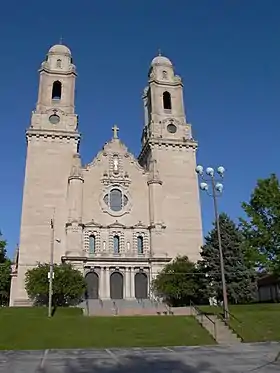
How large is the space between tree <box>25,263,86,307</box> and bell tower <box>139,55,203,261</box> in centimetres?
1033

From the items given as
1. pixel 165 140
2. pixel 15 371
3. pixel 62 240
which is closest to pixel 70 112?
pixel 165 140

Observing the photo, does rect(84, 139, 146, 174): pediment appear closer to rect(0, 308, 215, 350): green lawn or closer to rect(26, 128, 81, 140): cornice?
rect(26, 128, 81, 140): cornice

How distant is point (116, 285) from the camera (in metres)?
44.4

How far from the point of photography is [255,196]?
31.5m

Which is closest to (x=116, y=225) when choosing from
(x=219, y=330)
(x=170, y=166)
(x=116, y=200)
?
(x=116, y=200)

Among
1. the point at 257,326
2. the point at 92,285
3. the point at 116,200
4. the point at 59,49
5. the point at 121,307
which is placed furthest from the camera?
the point at 59,49

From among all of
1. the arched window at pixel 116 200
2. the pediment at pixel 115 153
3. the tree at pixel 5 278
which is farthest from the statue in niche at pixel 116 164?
the tree at pixel 5 278

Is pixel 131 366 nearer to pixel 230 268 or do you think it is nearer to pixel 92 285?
pixel 230 268

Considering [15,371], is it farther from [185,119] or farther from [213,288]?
[185,119]

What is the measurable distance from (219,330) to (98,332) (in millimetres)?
6976

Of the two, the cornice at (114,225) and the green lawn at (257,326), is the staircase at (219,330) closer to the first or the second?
the green lawn at (257,326)

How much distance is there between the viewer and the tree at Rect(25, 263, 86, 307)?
38.8m

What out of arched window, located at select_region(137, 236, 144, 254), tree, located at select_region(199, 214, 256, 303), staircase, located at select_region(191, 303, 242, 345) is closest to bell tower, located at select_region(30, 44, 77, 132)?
arched window, located at select_region(137, 236, 144, 254)

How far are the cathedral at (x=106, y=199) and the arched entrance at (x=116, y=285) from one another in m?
0.11
